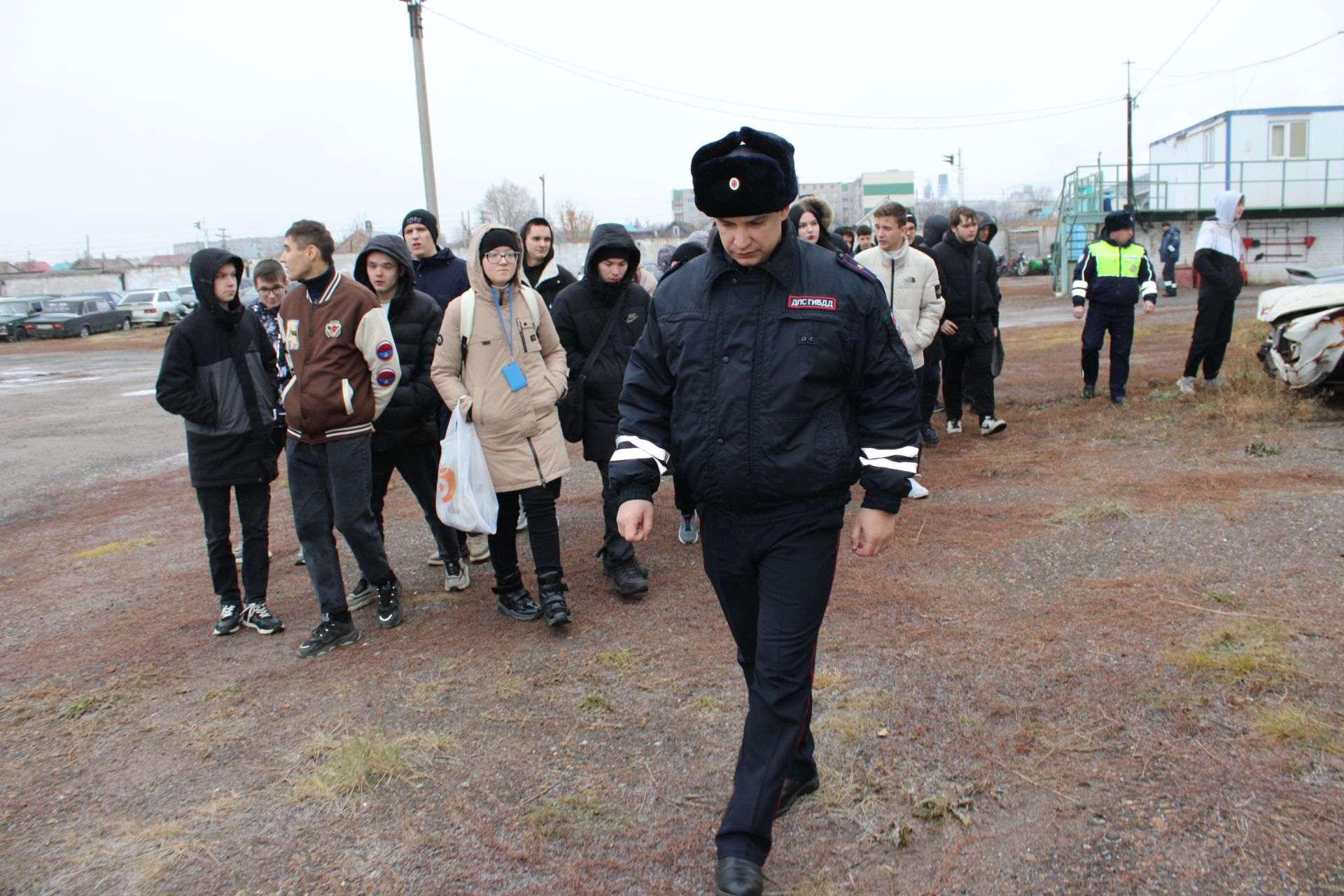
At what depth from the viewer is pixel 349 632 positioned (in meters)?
4.69

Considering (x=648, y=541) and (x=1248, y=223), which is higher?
(x=1248, y=223)

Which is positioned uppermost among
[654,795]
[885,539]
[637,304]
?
[637,304]

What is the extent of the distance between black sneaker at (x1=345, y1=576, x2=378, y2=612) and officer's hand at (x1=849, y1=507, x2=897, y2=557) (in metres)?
3.42

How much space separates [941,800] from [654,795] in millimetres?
922

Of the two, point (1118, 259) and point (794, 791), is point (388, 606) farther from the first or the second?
point (1118, 259)

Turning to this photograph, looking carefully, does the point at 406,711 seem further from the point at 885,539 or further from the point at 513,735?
the point at 885,539

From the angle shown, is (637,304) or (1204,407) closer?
(637,304)

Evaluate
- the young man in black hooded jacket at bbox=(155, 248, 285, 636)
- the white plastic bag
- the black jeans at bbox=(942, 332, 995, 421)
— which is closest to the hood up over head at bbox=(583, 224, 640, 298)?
the white plastic bag

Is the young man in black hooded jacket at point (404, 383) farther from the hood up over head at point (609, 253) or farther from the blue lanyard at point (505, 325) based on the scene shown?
the hood up over head at point (609, 253)

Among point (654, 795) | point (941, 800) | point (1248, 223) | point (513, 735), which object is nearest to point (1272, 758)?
point (941, 800)

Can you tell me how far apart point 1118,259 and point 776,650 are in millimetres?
7703

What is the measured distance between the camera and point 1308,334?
7.88m

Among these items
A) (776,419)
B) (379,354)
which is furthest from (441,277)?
(776,419)

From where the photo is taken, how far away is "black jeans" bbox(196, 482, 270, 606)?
4.86m
